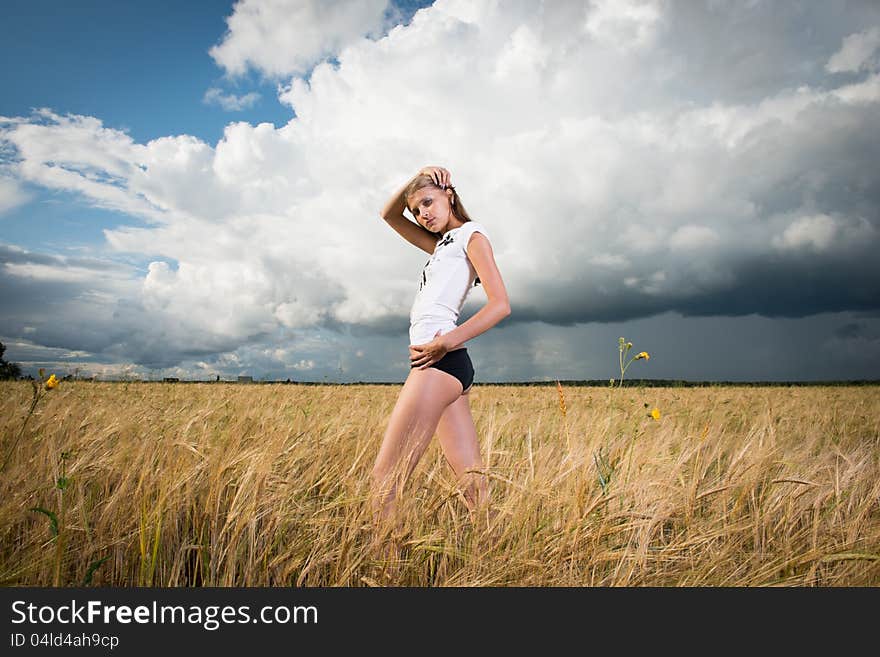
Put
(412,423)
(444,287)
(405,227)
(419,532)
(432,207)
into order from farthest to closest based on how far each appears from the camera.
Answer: (405,227) → (432,207) → (444,287) → (412,423) → (419,532)

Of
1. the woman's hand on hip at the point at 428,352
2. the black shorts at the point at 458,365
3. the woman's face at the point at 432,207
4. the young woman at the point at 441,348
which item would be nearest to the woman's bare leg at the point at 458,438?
the young woman at the point at 441,348

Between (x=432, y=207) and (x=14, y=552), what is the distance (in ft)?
6.62

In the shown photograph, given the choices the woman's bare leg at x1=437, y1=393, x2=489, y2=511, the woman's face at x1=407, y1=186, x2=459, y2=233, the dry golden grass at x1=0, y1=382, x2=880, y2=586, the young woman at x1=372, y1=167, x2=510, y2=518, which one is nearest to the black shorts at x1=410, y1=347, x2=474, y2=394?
the young woman at x1=372, y1=167, x2=510, y2=518

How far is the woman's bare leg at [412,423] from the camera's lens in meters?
1.99

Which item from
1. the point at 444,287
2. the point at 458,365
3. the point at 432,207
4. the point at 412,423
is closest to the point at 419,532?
the point at 412,423

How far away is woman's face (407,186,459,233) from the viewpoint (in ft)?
7.58

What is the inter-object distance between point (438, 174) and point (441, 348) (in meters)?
0.85

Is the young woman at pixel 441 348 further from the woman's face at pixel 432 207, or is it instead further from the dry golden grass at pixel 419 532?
the dry golden grass at pixel 419 532

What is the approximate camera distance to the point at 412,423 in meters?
2.02

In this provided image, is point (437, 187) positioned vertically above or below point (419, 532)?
above

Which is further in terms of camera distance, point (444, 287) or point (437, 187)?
point (437, 187)

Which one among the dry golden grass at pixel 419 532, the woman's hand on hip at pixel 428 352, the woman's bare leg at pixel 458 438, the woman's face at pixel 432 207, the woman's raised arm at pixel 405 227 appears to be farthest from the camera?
the woman's raised arm at pixel 405 227

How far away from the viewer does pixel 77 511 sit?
2074 mm

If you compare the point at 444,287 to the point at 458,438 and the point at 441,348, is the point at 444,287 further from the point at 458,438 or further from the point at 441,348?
the point at 458,438
